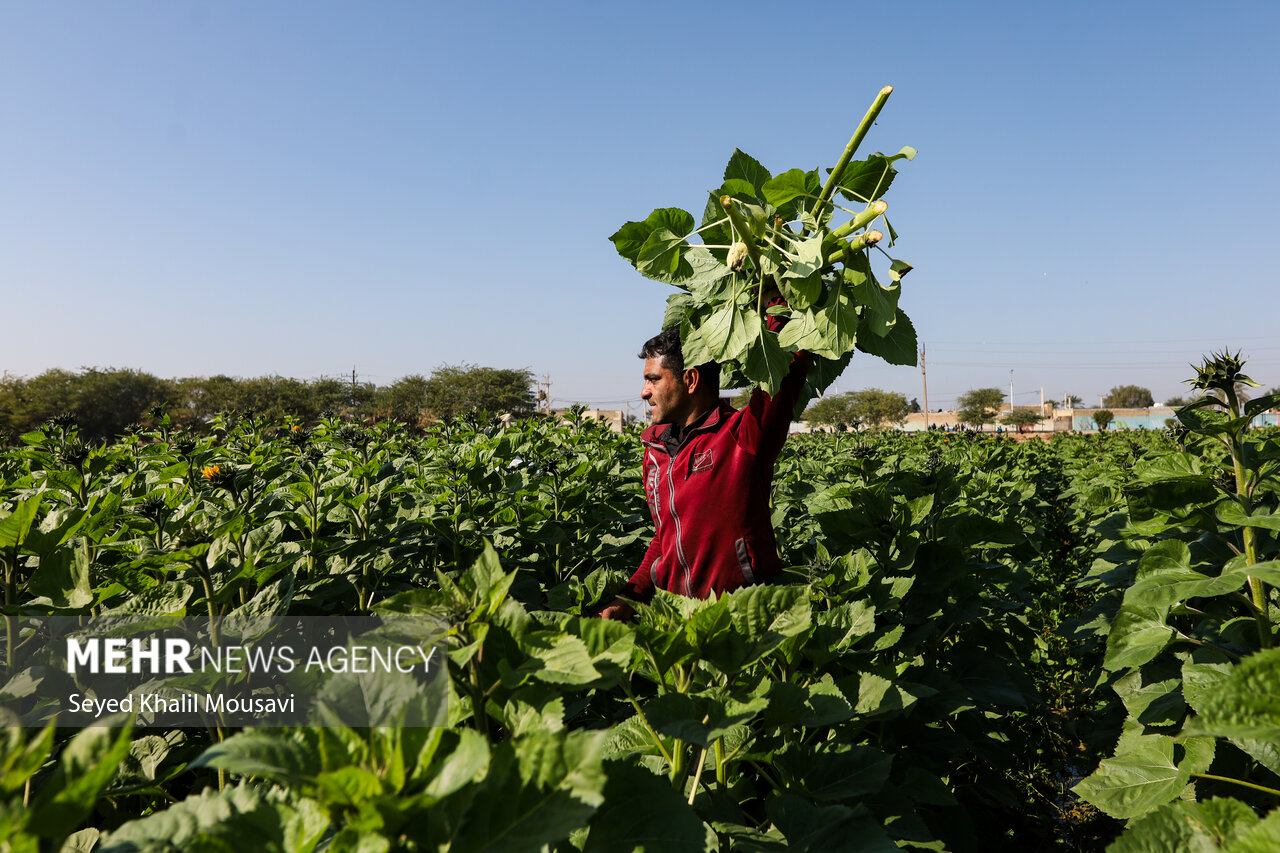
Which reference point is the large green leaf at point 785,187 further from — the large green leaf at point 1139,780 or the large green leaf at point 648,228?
the large green leaf at point 1139,780

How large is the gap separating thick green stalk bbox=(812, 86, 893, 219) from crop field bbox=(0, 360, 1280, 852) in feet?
3.71

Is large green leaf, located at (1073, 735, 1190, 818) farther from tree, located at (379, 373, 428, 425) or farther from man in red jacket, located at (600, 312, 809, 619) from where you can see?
tree, located at (379, 373, 428, 425)

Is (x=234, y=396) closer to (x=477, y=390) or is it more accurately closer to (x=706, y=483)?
(x=477, y=390)

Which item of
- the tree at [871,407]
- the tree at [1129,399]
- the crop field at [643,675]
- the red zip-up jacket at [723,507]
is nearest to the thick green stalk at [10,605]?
the crop field at [643,675]

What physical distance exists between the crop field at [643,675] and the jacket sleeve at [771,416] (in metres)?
0.34

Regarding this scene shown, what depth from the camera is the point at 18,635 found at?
1854mm

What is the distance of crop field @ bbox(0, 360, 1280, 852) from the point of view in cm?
82

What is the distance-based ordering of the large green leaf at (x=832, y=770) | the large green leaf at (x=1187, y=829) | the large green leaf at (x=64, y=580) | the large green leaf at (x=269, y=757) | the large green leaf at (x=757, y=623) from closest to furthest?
1. the large green leaf at (x=269, y=757)
2. the large green leaf at (x=1187, y=829)
3. the large green leaf at (x=757, y=623)
4. the large green leaf at (x=832, y=770)
5. the large green leaf at (x=64, y=580)

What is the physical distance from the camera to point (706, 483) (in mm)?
3072

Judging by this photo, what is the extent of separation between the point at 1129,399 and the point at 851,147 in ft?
419

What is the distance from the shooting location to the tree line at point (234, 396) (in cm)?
4438

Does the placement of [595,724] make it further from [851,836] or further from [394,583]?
[851,836]

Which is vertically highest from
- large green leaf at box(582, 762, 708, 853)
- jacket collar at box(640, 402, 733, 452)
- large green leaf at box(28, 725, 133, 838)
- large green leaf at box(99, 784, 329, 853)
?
jacket collar at box(640, 402, 733, 452)

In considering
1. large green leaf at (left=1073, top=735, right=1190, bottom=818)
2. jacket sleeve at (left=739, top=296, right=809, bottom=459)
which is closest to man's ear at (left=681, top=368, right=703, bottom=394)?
jacket sleeve at (left=739, top=296, right=809, bottom=459)
